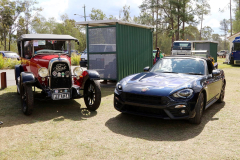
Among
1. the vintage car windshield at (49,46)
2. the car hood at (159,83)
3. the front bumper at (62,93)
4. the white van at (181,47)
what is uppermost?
the white van at (181,47)

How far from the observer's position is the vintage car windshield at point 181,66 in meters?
6.48

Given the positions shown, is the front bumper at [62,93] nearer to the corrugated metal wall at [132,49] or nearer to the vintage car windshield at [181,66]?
the vintage car windshield at [181,66]

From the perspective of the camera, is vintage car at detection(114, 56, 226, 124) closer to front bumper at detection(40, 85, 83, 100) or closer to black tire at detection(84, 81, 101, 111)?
black tire at detection(84, 81, 101, 111)

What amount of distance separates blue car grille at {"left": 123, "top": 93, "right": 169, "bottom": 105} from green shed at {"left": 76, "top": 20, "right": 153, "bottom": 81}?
5451 mm

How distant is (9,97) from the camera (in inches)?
354

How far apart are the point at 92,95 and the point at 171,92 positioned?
103 inches

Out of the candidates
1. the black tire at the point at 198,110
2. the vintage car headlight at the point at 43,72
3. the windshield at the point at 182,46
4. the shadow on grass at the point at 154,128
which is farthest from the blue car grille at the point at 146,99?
the windshield at the point at 182,46

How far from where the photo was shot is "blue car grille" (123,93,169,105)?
520 cm

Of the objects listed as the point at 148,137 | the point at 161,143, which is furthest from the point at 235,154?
the point at 148,137

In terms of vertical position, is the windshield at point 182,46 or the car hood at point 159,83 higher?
the windshield at point 182,46

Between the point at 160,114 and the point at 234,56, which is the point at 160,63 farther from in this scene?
the point at 234,56

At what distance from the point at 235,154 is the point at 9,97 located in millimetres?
7567

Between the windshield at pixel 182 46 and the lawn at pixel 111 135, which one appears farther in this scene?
the windshield at pixel 182 46

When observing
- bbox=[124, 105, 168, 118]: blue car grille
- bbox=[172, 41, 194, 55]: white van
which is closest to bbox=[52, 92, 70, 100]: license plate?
bbox=[124, 105, 168, 118]: blue car grille
